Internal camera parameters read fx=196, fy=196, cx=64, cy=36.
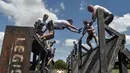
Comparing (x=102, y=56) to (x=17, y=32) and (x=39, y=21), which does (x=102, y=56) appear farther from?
(x=39, y=21)

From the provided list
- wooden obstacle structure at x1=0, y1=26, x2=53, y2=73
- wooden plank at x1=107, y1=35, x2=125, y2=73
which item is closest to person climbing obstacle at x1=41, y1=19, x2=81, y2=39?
wooden plank at x1=107, y1=35, x2=125, y2=73

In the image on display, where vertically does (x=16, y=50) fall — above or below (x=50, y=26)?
below

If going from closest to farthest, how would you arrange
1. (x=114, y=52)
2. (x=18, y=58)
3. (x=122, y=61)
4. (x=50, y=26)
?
(x=18, y=58), (x=114, y=52), (x=122, y=61), (x=50, y=26)

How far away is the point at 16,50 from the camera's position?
8.03 ft

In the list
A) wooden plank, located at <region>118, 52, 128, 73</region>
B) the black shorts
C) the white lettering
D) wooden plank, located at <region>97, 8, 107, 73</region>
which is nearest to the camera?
the white lettering

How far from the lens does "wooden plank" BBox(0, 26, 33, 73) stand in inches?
94.1

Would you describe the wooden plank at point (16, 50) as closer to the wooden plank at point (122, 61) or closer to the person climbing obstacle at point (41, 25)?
the wooden plank at point (122, 61)

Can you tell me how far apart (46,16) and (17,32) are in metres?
5.66

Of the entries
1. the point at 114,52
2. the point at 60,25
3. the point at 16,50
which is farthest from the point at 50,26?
the point at 16,50

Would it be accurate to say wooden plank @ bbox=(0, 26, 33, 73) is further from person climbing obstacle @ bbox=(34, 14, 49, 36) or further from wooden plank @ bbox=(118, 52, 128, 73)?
person climbing obstacle @ bbox=(34, 14, 49, 36)

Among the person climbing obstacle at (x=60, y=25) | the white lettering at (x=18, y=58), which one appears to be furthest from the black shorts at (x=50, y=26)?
the white lettering at (x=18, y=58)

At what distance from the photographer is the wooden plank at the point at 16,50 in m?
2.39

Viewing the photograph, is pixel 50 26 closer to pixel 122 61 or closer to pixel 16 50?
pixel 122 61

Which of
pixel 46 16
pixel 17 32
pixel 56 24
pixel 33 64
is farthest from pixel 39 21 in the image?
pixel 17 32
